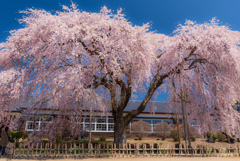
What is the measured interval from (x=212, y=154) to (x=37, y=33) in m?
12.1

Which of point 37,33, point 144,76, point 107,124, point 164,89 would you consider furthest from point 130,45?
point 107,124

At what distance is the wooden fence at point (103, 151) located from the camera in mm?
8352

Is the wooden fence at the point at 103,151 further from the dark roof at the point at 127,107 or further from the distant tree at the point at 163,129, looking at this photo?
the distant tree at the point at 163,129

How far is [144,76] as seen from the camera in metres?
9.70

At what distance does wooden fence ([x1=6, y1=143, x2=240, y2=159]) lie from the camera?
329 inches

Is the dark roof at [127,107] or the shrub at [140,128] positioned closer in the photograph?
the dark roof at [127,107]

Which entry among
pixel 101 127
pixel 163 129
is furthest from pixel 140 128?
pixel 101 127

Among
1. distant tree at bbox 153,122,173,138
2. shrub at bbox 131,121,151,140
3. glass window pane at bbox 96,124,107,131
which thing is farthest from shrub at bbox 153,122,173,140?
glass window pane at bbox 96,124,107,131

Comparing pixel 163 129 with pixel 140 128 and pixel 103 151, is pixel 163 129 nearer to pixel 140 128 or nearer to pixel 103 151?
pixel 140 128

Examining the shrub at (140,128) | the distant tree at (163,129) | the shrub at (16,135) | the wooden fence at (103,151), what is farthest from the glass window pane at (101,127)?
the wooden fence at (103,151)

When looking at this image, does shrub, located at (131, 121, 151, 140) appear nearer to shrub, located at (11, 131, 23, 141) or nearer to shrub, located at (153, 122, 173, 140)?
shrub, located at (153, 122, 173, 140)

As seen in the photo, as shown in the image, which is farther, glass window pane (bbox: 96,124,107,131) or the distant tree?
glass window pane (bbox: 96,124,107,131)

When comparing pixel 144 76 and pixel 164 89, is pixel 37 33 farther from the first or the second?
pixel 164 89

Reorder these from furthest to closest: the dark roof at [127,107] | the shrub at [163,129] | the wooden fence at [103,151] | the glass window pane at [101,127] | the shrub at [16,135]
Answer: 1. the glass window pane at [101,127]
2. the shrub at [163,129]
3. the shrub at [16,135]
4. the dark roof at [127,107]
5. the wooden fence at [103,151]
